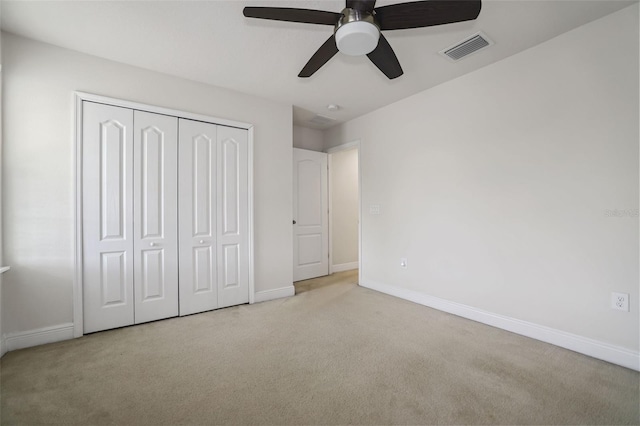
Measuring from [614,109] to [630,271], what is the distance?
1208 mm

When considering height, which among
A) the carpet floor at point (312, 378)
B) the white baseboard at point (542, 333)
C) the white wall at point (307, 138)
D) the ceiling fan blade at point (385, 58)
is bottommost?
the carpet floor at point (312, 378)

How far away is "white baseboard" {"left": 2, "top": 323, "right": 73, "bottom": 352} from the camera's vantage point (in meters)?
2.38

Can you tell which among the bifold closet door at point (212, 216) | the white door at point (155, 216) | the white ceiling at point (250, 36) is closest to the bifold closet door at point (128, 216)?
the white door at point (155, 216)

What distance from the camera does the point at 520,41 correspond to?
2512mm

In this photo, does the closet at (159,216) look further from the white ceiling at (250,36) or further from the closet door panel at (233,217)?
the white ceiling at (250,36)

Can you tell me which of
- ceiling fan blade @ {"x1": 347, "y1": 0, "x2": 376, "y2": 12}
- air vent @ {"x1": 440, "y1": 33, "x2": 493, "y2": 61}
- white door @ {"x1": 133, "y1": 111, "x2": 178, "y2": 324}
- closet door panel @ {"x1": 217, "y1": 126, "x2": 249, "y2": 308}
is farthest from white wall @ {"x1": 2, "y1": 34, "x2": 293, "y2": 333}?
air vent @ {"x1": 440, "y1": 33, "x2": 493, "y2": 61}

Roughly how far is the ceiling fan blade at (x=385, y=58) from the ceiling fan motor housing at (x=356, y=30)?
91 mm

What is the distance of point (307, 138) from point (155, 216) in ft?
9.33

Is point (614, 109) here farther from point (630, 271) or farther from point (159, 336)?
point (159, 336)

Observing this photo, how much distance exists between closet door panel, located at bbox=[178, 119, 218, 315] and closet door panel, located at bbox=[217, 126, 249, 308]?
0.27 feet

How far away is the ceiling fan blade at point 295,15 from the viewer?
164 centimetres

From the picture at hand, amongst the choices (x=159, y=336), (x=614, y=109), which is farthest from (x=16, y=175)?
(x=614, y=109)

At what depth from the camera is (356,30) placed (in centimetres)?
167

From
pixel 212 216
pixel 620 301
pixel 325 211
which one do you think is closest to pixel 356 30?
pixel 212 216
